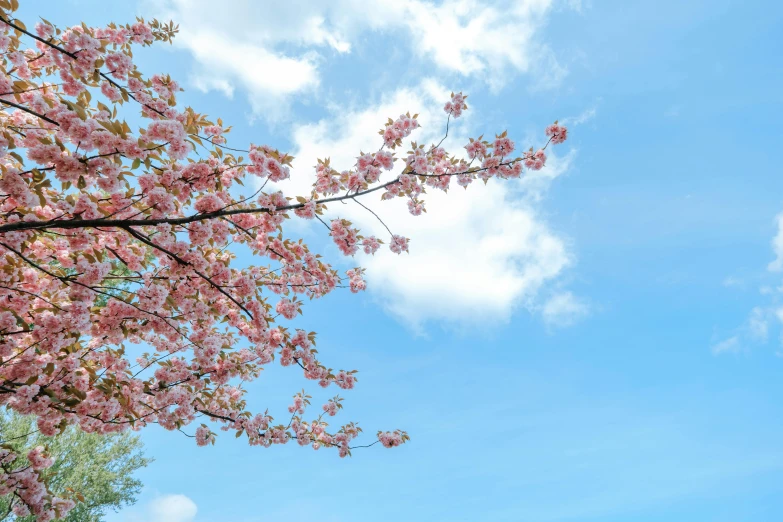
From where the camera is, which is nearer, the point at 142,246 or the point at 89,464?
the point at 142,246

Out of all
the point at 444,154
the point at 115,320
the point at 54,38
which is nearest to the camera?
the point at 115,320

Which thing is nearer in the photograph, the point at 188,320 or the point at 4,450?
the point at 4,450

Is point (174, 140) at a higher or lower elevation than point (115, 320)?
higher

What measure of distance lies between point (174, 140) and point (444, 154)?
11.7ft

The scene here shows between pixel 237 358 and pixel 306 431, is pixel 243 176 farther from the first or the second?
pixel 306 431

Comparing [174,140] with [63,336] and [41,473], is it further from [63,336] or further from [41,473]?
[41,473]

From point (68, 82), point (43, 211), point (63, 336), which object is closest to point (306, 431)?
point (63, 336)

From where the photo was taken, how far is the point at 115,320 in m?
4.57

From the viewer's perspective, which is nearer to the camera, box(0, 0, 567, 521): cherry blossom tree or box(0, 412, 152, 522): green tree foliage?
box(0, 0, 567, 521): cherry blossom tree

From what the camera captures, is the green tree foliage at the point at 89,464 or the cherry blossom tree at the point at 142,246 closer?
the cherry blossom tree at the point at 142,246

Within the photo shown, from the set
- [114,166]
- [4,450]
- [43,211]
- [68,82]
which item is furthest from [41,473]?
[68,82]

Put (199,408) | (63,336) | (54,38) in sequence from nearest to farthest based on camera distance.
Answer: (63,336)
(54,38)
(199,408)

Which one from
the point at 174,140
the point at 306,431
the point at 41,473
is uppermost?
the point at 174,140

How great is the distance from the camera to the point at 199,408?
19.1 ft
